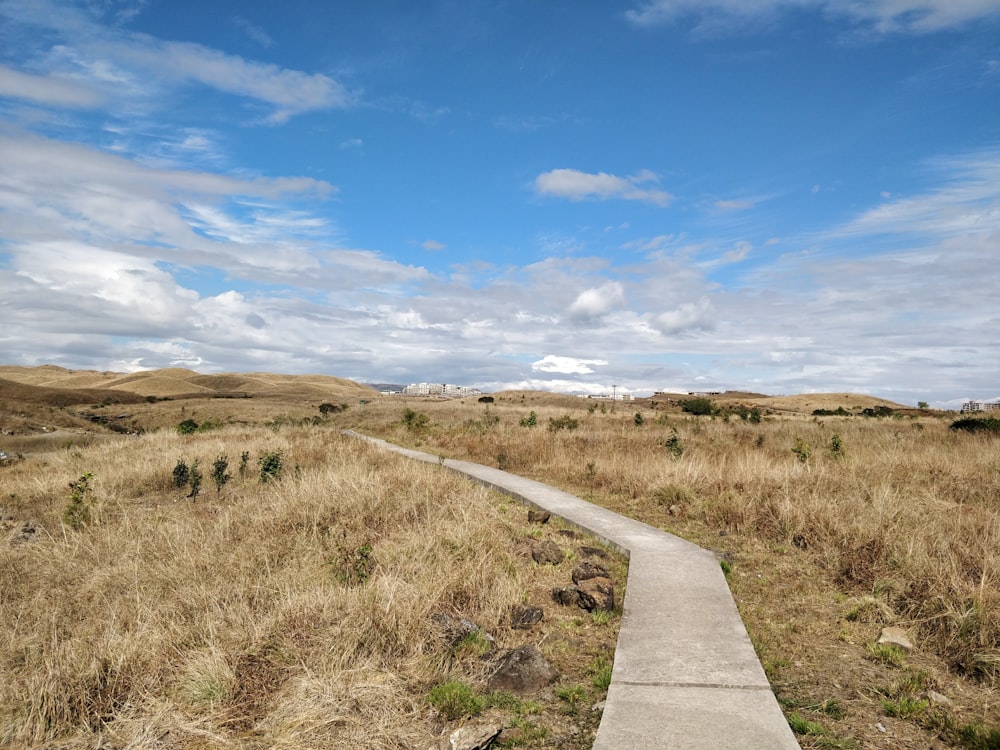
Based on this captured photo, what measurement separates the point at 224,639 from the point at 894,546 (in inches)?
304

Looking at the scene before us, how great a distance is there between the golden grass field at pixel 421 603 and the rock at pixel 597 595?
0.61ft

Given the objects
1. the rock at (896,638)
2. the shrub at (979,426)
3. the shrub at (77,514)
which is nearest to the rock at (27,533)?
the shrub at (77,514)

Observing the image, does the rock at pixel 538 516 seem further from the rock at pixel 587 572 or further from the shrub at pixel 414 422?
the shrub at pixel 414 422

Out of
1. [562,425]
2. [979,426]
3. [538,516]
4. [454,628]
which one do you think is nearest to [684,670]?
[454,628]

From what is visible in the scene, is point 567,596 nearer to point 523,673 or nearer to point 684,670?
point 523,673

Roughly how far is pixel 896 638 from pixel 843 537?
2675mm

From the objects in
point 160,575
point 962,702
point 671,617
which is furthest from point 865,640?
point 160,575

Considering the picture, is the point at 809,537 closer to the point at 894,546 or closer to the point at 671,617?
the point at 894,546

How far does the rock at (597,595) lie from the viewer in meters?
7.04

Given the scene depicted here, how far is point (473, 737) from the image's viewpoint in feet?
14.2

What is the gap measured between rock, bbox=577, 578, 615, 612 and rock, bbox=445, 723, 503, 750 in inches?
107

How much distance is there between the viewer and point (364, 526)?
981 cm

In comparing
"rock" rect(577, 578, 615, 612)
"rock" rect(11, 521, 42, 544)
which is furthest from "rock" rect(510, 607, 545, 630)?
"rock" rect(11, 521, 42, 544)

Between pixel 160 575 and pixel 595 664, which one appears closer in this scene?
pixel 595 664
